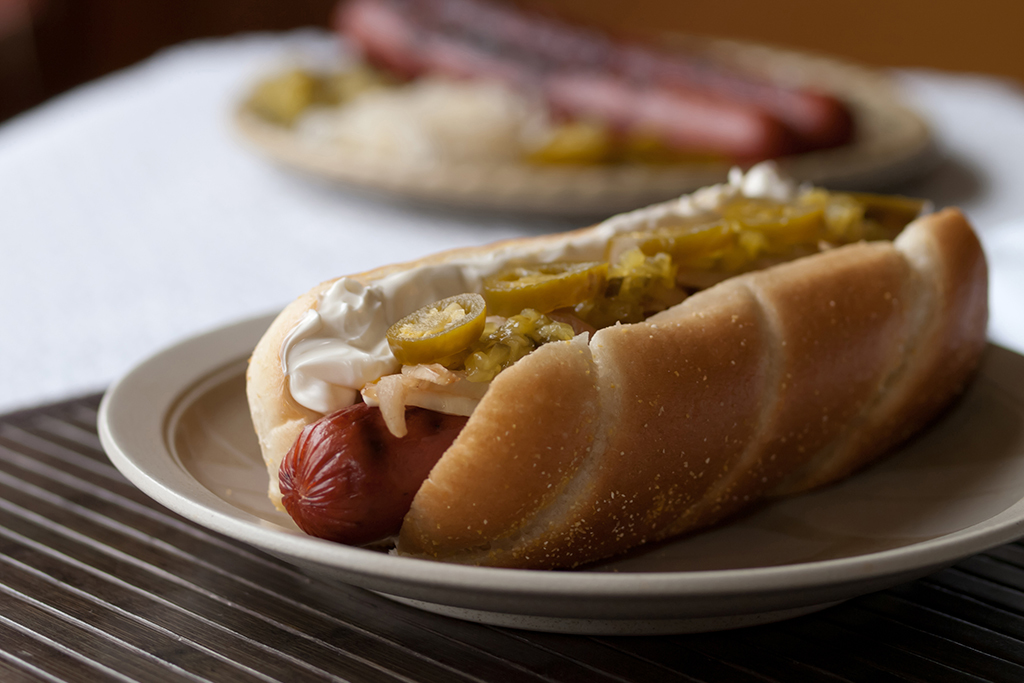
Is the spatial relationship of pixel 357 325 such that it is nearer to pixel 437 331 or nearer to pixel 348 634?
pixel 437 331

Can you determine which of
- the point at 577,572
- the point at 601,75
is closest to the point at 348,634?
the point at 577,572

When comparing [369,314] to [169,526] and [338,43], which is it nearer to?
[169,526]

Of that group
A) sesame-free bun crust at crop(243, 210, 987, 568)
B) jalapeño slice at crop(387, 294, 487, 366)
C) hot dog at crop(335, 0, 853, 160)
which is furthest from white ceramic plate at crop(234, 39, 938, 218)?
jalapeño slice at crop(387, 294, 487, 366)

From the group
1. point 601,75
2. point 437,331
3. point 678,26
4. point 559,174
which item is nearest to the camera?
point 437,331

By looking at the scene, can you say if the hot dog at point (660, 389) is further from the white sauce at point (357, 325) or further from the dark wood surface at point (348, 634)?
the dark wood surface at point (348, 634)

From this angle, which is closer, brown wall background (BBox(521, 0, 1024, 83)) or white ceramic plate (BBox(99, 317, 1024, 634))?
white ceramic plate (BBox(99, 317, 1024, 634))

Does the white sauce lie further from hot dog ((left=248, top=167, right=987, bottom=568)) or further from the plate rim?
the plate rim

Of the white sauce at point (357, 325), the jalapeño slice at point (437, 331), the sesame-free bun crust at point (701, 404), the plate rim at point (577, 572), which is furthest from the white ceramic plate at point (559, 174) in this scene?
the plate rim at point (577, 572)
